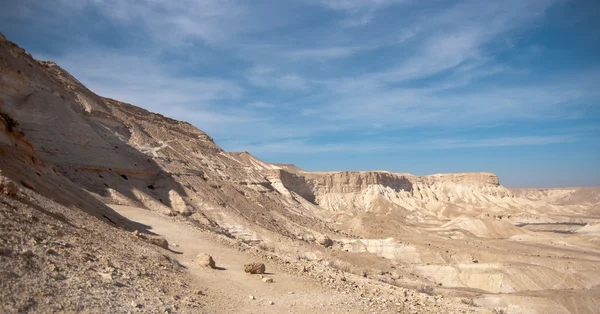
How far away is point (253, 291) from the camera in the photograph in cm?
808

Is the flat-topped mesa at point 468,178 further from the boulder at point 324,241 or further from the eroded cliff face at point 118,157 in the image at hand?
the boulder at point 324,241

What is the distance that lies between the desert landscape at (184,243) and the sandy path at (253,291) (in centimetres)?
5

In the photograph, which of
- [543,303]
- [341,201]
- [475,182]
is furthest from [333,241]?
[475,182]

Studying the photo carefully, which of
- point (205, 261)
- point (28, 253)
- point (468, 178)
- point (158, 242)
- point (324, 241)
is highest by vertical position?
point (468, 178)

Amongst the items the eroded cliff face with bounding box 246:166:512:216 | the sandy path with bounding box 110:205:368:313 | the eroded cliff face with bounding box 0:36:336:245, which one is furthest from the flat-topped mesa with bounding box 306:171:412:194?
the sandy path with bounding box 110:205:368:313

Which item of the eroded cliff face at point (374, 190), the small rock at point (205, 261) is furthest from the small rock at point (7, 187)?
the eroded cliff face at point (374, 190)

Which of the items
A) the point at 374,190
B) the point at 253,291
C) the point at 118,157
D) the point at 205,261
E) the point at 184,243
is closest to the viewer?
the point at 253,291

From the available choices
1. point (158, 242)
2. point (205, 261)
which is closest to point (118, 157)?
point (158, 242)

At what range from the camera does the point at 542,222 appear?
221 ft

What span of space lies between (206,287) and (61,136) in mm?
17560

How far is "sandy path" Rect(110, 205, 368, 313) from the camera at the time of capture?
7.14m

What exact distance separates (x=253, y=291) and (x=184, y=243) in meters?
4.83

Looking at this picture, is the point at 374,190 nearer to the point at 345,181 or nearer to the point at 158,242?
the point at 345,181

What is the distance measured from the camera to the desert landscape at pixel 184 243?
19.9ft
